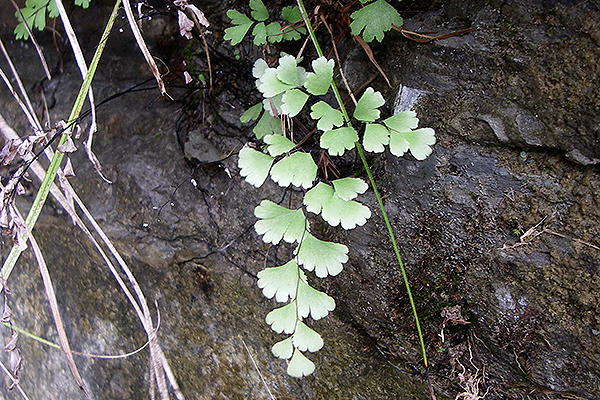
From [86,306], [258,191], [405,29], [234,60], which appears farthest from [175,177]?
[405,29]

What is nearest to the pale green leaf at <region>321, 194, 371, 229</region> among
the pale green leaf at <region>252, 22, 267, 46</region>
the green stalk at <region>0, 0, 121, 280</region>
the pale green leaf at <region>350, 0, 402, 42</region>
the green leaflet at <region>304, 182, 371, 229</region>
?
the green leaflet at <region>304, 182, 371, 229</region>

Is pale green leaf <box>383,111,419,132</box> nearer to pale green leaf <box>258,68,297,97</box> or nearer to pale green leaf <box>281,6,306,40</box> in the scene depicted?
pale green leaf <box>258,68,297,97</box>

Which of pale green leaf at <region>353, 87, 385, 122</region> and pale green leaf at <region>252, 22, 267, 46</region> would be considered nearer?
pale green leaf at <region>353, 87, 385, 122</region>

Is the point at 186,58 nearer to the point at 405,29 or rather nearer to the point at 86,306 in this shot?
the point at 405,29

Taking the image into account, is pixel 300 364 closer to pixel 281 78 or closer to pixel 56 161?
pixel 281 78

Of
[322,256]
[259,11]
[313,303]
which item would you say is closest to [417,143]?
[322,256]
